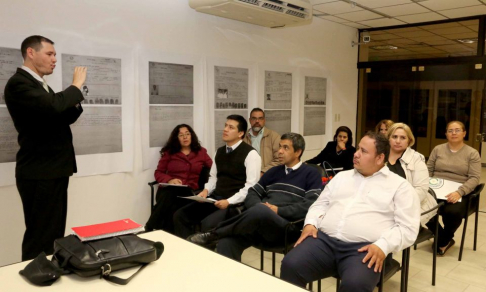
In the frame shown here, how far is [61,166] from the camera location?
2.62m

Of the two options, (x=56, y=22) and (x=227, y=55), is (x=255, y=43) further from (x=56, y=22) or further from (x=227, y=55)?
(x=56, y=22)

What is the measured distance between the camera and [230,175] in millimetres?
3318

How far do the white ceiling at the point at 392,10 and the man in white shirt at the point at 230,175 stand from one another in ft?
7.25

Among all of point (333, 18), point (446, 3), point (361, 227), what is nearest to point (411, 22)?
point (446, 3)

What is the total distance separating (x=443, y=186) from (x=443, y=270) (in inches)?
29.3

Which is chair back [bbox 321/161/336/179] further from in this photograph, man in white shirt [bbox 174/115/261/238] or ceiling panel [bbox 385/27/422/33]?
ceiling panel [bbox 385/27/422/33]

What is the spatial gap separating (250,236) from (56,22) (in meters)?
2.27

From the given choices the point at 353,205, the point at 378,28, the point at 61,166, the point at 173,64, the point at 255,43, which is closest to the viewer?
the point at 353,205

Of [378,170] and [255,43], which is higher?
[255,43]

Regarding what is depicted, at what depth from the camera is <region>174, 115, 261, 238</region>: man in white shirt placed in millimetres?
3238

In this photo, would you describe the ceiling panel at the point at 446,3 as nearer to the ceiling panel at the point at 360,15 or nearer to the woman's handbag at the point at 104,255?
the ceiling panel at the point at 360,15

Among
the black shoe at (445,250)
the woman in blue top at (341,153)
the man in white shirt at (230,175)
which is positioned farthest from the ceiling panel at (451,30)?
the man in white shirt at (230,175)

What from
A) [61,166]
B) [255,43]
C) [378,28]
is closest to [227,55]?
[255,43]

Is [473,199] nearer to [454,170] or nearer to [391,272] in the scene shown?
[454,170]
